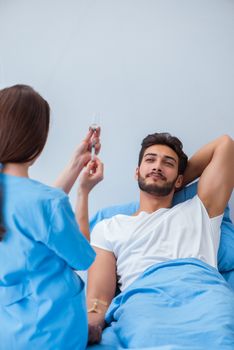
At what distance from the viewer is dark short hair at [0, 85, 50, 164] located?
3.38 feet

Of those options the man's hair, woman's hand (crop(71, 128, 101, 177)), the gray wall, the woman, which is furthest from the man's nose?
the woman

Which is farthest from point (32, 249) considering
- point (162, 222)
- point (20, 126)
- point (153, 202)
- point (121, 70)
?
point (121, 70)

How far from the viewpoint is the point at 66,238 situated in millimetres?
1023

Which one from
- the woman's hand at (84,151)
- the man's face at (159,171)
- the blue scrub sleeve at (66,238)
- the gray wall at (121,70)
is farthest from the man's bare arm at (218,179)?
the blue scrub sleeve at (66,238)

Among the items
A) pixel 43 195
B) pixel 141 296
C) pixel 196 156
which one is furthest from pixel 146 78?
pixel 43 195

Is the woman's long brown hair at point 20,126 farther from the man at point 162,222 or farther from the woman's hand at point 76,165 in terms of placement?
the man at point 162,222

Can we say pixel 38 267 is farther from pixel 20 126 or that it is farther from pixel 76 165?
pixel 76 165

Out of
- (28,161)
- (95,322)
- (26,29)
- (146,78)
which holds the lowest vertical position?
(95,322)

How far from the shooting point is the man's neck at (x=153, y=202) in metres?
1.88

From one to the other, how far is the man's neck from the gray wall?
266 millimetres

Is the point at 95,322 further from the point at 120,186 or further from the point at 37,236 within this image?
the point at 120,186

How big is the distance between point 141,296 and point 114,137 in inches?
37.3

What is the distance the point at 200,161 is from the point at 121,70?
1.99ft

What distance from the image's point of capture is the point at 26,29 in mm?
2203
